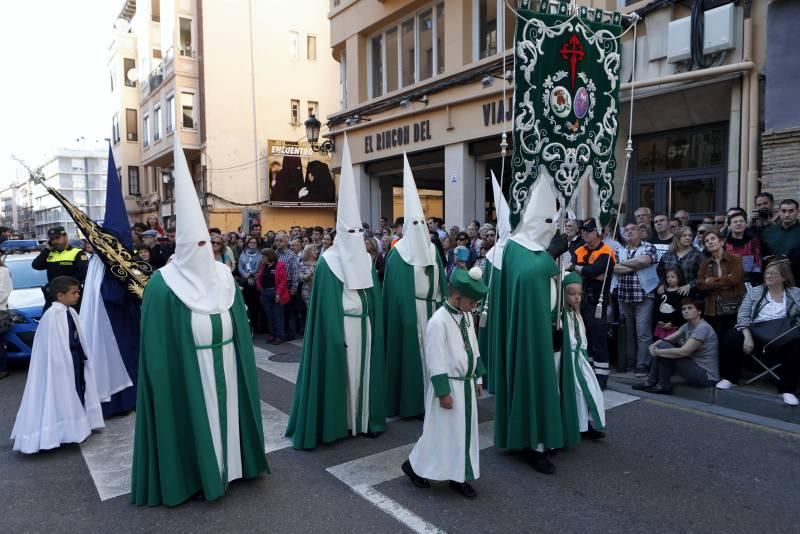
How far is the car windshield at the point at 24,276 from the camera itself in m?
9.40

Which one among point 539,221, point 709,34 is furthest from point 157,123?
point 539,221

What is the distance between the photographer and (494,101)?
41.8 ft

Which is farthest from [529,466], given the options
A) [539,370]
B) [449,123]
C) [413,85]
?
[413,85]

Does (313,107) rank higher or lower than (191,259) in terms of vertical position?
higher

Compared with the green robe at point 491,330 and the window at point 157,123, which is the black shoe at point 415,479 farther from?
the window at point 157,123

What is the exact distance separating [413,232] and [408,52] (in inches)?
441

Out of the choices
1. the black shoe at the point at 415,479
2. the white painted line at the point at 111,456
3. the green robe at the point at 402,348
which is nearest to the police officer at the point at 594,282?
the green robe at the point at 402,348

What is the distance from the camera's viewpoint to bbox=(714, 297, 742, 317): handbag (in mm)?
6602

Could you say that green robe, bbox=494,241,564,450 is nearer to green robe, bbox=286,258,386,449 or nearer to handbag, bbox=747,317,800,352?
green robe, bbox=286,258,386,449

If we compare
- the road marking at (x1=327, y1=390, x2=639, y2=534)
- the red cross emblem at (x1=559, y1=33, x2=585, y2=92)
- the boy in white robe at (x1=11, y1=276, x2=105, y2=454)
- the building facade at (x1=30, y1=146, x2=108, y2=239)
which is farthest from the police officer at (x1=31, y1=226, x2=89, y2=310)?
the building facade at (x1=30, y1=146, x2=108, y2=239)

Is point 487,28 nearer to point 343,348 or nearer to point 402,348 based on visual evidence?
point 402,348

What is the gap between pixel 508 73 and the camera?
12.2m

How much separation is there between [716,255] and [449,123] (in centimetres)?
830

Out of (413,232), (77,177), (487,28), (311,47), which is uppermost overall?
(77,177)
